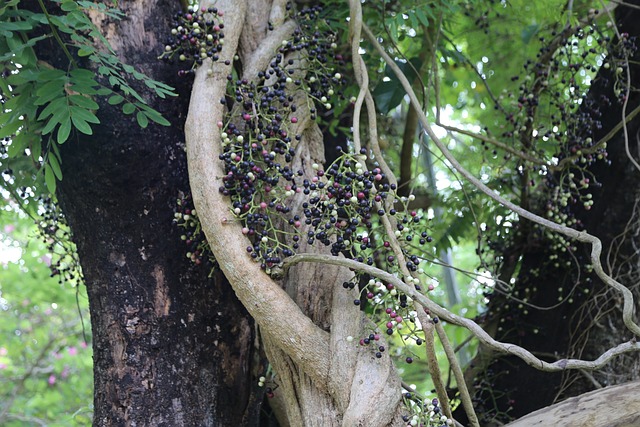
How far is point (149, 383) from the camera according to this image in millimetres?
1898

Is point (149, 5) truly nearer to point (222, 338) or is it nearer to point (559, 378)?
point (222, 338)

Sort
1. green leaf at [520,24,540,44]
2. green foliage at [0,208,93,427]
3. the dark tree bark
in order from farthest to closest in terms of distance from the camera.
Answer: green foliage at [0,208,93,427] < green leaf at [520,24,540,44] < the dark tree bark

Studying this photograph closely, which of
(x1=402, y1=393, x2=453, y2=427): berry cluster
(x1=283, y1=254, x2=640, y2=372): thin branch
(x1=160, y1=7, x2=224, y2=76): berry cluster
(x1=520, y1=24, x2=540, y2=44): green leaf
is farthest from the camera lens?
(x1=520, y1=24, x2=540, y2=44): green leaf

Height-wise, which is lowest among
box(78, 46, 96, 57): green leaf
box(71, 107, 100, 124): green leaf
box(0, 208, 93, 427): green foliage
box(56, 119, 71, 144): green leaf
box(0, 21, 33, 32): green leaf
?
box(56, 119, 71, 144): green leaf

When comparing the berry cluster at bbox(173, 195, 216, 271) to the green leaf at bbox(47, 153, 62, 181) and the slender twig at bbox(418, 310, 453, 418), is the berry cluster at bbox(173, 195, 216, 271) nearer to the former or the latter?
the green leaf at bbox(47, 153, 62, 181)

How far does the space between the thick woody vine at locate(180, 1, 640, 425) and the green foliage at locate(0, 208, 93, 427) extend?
10.3 feet

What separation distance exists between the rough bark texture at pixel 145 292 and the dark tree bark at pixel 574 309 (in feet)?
2.87

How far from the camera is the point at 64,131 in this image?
1.78 meters

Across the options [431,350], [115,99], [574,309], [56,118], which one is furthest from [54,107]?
[574,309]

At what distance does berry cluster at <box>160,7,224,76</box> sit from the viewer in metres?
2.00

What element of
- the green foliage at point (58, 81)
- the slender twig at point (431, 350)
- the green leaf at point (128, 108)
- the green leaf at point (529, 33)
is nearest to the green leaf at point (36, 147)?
the green foliage at point (58, 81)

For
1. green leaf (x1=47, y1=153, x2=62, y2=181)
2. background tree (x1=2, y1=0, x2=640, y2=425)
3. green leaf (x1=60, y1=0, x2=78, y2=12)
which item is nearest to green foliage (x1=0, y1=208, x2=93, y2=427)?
background tree (x1=2, y1=0, x2=640, y2=425)

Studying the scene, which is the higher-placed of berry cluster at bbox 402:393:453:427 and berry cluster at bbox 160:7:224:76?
berry cluster at bbox 160:7:224:76

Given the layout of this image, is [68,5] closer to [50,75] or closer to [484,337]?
[50,75]
